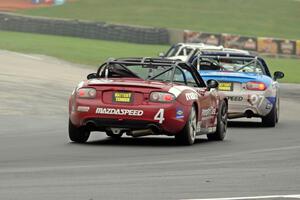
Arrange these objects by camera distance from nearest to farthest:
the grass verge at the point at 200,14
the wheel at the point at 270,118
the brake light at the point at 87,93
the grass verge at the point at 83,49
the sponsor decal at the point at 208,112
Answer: the brake light at the point at 87,93 < the sponsor decal at the point at 208,112 < the wheel at the point at 270,118 < the grass verge at the point at 83,49 < the grass verge at the point at 200,14

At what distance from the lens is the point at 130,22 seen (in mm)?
63000

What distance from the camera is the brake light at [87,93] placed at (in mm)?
13643

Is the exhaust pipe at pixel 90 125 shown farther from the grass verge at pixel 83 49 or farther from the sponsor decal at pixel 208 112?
the grass verge at pixel 83 49

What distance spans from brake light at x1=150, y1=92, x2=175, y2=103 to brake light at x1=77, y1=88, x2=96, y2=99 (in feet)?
2.53

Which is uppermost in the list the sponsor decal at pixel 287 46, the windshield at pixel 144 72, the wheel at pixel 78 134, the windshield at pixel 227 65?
the windshield at pixel 144 72

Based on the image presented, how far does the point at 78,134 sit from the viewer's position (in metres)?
14.0

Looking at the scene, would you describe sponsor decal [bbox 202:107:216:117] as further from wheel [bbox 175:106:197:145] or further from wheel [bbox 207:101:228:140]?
wheel [bbox 175:106:197:145]

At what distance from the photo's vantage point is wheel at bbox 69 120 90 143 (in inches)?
545

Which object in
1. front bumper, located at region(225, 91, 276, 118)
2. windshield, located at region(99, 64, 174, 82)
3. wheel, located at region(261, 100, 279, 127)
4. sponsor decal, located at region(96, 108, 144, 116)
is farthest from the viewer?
wheel, located at region(261, 100, 279, 127)

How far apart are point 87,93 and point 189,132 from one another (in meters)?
1.43

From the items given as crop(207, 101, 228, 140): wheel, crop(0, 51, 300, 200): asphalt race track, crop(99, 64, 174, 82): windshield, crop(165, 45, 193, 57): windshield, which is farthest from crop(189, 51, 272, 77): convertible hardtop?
crop(165, 45, 193, 57): windshield

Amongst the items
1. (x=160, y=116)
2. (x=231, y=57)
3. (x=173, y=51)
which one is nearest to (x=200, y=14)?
(x=173, y=51)

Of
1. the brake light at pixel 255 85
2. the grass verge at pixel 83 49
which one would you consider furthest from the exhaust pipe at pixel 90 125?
the grass verge at pixel 83 49

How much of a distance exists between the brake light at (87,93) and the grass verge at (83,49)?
22.0 metres
